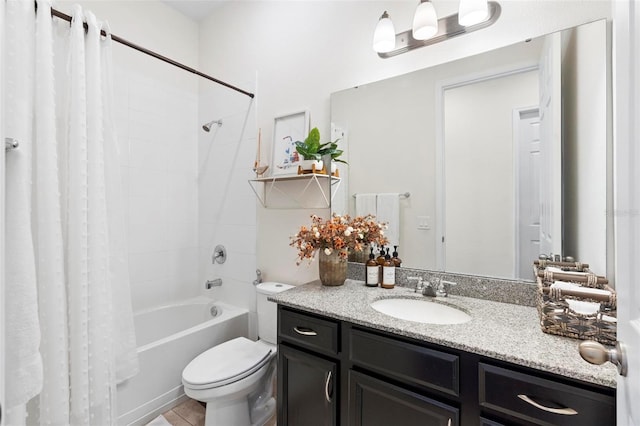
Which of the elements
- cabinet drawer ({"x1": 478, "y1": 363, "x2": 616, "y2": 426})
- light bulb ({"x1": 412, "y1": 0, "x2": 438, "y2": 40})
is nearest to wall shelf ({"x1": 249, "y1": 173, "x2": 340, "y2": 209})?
light bulb ({"x1": 412, "y1": 0, "x2": 438, "y2": 40})

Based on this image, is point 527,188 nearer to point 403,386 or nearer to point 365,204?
point 365,204

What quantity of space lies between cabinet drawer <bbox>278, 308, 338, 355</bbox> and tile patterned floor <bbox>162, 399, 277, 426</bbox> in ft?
2.76

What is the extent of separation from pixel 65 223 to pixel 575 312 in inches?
73.8

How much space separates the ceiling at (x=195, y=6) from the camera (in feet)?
7.92

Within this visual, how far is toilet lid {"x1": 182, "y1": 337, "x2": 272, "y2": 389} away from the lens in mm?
1487

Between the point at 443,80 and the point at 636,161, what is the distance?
3.65 ft

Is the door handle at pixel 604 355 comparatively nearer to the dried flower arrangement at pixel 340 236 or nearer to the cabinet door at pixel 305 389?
the cabinet door at pixel 305 389

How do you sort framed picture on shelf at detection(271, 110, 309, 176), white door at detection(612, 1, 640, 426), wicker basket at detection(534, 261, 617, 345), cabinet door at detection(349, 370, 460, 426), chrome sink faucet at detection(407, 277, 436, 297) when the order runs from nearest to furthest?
white door at detection(612, 1, 640, 426)
wicker basket at detection(534, 261, 617, 345)
cabinet door at detection(349, 370, 460, 426)
chrome sink faucet at detection(407, 277, 436, 297)
framed picture on shelf at detection(271, 110, 309, 176)

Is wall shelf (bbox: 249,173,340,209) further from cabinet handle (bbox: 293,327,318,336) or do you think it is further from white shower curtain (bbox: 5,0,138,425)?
white shower curtain (bbox: 5,0,138,425)

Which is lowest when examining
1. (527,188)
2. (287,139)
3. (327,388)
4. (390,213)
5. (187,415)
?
(187,415)

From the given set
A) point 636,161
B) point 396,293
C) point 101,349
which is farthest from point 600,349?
point 101,349

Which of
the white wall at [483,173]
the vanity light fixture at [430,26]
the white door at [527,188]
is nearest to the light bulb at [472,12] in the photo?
the vanity light fixture at [430,26]

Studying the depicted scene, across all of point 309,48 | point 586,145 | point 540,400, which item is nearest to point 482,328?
point 540,400

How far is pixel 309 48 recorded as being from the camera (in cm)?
196
